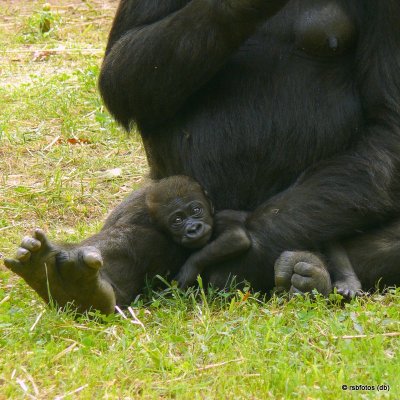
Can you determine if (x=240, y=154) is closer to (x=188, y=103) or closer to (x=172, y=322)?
(x=188, y=103)

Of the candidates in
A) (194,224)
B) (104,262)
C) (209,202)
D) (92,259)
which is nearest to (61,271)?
(92,259)

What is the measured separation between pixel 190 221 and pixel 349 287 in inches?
25.3

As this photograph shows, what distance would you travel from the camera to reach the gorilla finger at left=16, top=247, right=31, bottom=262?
3211 millimetres

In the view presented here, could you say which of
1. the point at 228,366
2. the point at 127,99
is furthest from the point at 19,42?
the point at 228,366

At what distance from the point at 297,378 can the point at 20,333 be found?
3.21 feet

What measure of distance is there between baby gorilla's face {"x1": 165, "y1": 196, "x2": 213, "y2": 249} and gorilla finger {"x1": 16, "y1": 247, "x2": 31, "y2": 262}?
2.35ft

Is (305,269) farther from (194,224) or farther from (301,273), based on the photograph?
(194,224)

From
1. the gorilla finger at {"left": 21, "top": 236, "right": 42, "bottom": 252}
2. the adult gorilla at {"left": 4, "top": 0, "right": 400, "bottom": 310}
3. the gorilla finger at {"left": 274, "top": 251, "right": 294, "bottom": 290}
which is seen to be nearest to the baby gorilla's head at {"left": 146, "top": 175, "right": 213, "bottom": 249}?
the adult gorilla at {"left": 4, "top": 0, "right": 400, "bottom": 310}

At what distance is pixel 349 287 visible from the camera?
354 cm

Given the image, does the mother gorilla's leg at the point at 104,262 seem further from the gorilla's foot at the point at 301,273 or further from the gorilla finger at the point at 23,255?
the gorilla's foot at the point at 301,273

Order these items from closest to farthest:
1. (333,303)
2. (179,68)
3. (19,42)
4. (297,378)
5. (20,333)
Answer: (297,378) < (20,333) < (333,303) < (179,68) < (19,42)

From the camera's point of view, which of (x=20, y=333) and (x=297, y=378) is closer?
(x=297, y=378)

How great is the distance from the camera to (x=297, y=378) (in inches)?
108

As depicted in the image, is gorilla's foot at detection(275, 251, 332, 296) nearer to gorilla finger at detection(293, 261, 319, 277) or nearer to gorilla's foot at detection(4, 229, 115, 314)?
gorilla finger at detection(293, 261, 319, 277)
